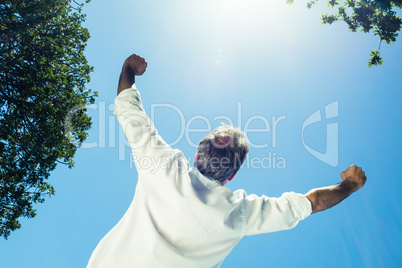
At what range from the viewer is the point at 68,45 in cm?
1020

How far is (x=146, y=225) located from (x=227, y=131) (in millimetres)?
1080

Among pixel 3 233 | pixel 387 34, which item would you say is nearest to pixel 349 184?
pixel 387 34

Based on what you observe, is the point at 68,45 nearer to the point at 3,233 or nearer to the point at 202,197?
the point at 3,233

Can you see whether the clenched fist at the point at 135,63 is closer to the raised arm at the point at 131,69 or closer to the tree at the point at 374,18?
the raised arm at the point at 131,69

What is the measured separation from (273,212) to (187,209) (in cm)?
68

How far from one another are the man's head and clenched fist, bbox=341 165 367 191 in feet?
3.03

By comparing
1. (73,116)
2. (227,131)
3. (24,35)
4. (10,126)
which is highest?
(24,35)

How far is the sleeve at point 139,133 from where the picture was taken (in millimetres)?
2072

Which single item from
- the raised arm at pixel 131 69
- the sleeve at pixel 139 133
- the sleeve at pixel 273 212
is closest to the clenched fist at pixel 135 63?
the raised arm at pixel 131 69

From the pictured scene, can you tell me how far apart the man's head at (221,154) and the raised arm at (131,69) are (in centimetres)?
100

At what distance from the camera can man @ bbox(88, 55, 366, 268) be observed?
74.6 inches

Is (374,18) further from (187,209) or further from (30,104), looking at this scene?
(30,104)

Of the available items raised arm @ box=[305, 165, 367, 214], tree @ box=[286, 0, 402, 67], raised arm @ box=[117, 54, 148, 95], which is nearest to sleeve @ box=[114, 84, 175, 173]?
raised arm @ box=[117, 54, 148, 95]

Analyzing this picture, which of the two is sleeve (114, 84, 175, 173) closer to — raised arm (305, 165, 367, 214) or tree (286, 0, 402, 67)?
raised arm (305, 165, 367, 214)
